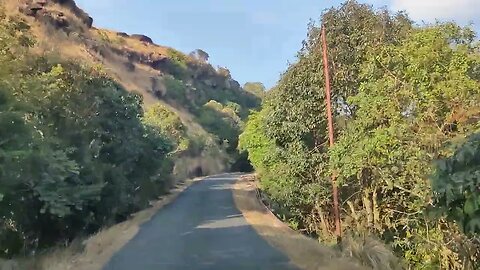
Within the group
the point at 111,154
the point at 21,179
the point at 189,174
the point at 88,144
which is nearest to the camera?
the point at 21,179

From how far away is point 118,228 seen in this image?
28312 mm

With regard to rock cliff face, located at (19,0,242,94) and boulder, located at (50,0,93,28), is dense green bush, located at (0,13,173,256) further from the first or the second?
boulder, located at (50,0,93,28)

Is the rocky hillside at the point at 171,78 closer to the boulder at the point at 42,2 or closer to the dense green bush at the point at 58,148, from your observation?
the boulder at the point at 42,2

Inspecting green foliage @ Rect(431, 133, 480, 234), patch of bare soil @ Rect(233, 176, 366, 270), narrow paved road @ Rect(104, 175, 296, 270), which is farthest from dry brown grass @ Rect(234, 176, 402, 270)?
→ green foliage @ Rect(431, 133, 480, 234)

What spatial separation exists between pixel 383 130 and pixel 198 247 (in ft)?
22.7

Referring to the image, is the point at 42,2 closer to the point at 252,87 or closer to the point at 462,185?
the point at 462,185

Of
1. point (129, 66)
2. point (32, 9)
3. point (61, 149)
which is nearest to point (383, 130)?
point (61, 149)

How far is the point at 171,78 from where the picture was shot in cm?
13300

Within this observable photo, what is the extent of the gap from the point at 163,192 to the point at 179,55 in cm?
10861

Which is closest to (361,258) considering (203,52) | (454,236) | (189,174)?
(454,236)

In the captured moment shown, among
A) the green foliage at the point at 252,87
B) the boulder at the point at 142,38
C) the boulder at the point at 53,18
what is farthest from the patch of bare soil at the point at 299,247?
the green foliage at the point at 252,87

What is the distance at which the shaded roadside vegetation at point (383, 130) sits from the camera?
54.0 feet

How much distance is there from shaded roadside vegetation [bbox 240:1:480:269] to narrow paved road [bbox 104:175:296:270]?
2.78m

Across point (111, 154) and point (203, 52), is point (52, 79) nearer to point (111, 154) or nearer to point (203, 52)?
point (111, 154)
